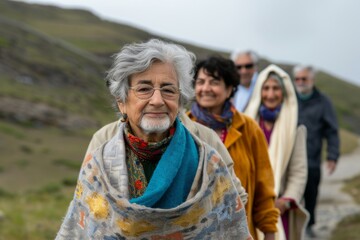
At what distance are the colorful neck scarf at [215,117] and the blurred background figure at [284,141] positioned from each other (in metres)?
0.87

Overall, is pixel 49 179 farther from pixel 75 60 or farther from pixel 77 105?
pixel 75 60

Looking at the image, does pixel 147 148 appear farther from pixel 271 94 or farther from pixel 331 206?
pixel 331 206

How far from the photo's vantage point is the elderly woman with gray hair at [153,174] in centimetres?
254

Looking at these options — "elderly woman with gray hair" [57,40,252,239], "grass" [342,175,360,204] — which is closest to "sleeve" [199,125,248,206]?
"elderly woman with gray hair" [57,40,252,239]

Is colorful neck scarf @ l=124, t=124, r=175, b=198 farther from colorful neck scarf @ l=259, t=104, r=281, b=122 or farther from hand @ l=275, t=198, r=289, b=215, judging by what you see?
colorful neck scarf @ l=259, t=104, r=281, b=122

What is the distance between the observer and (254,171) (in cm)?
376

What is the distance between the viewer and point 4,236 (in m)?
8.34

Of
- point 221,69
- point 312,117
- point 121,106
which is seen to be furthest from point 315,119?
point 121,106

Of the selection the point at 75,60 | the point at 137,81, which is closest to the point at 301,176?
the point at 137,81

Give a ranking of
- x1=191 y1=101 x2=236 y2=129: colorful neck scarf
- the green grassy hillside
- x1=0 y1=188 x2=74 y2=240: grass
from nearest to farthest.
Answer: x1=191 y1=101 x2=236 y2=129: colorful neck scarf < x1=0 y1=188 x2=74 y2=240: grass < the green grassy hillside

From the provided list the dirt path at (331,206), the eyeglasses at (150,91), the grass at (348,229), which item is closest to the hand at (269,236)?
the eyeglasses at (150,91)

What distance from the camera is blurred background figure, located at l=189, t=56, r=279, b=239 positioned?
371cm

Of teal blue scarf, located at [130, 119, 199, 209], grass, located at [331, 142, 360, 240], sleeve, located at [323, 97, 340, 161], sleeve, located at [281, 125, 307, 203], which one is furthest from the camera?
grass, located at [331, 142, 360, 240]

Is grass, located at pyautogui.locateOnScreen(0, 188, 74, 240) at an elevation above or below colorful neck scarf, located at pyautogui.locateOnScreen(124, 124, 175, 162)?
below
